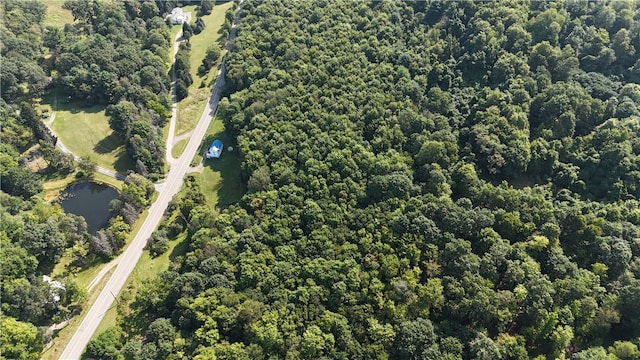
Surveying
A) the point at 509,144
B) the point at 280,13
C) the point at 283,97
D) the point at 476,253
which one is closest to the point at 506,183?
the point at 509,144

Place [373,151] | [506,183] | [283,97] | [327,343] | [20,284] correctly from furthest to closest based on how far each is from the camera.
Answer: [283,97] → [373,151] → [506,183] → [20,284] → [327,343]

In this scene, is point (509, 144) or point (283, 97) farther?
point (283, 97)

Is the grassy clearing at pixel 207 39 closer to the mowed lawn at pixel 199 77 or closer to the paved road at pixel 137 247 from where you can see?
the mowed lawn at pixel 199 77

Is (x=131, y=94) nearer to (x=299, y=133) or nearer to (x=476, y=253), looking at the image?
(x=299, y=133)

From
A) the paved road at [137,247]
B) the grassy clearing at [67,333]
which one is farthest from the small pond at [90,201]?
the grassy clearing at [67,333]

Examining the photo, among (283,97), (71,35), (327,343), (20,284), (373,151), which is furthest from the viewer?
(71,35)

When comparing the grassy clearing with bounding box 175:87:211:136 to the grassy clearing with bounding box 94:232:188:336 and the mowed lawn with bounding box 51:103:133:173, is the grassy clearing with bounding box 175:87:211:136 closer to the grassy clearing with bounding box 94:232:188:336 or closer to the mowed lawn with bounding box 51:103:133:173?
the mowed lawn with bounding box 51:103:133:173

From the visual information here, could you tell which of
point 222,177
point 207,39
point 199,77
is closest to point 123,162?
point 222,177

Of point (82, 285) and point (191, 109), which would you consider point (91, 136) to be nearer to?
point (191, 109)
